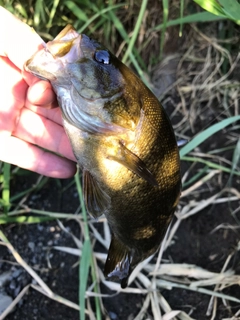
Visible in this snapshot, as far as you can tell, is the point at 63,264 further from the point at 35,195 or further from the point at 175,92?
the point at 175,92

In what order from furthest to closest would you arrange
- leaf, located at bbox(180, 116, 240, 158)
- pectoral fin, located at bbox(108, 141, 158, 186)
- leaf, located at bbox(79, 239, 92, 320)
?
1. leaf, located at bbox(180, 116, 240, 158)
2. leaf, located at bbox(79, 239, 92, 320)
3. pectoral fin, located at bbox(108, 141, 158, 186)

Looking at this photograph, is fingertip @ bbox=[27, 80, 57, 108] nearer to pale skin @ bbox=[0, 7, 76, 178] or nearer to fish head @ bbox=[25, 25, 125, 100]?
fish head @ bbox=[25, 25, 125, 100]

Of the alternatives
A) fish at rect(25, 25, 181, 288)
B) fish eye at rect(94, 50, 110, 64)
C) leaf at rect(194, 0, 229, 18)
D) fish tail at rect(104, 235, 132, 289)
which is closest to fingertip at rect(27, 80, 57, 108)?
fish at rect(25, 25, 181, 288)

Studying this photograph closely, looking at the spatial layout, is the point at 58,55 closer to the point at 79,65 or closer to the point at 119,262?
the point at 79,65

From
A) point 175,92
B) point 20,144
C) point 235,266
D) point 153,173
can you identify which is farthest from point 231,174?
point 20,144

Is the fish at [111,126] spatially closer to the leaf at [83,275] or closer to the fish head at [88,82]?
→ the fish head at [88,82]

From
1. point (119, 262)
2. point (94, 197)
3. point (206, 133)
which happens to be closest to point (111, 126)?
point (94, 197)
